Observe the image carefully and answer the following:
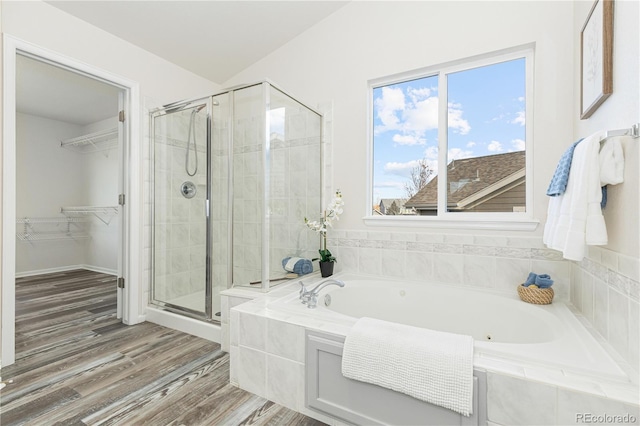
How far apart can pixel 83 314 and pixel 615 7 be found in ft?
14.2

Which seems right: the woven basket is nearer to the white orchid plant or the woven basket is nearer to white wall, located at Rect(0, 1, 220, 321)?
the white orchid plant

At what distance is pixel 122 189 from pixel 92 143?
10.6 feet

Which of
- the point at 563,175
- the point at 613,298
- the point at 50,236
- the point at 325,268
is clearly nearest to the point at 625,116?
the point at 563,175

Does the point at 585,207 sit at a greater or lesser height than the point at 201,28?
lesser

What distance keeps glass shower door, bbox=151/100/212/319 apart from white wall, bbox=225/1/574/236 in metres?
0.99

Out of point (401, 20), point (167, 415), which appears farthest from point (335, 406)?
point (401, 20)

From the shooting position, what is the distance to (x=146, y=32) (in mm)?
2578

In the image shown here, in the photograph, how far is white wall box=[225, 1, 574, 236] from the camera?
197 cm

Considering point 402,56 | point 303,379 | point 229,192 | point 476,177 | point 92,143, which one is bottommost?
point 303,379

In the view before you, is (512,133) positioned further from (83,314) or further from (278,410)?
(83,314)

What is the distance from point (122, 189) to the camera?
2.73 meters

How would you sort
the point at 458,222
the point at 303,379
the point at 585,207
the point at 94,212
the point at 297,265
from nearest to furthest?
the point at 585,207 < the point at 303,379 < the point at 458,222 < the point at 297,265 < the point at 94,212

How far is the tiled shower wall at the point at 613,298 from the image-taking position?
1.08 meters

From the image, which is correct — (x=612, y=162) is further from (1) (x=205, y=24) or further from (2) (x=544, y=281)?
(1) (x=205, y=24)
